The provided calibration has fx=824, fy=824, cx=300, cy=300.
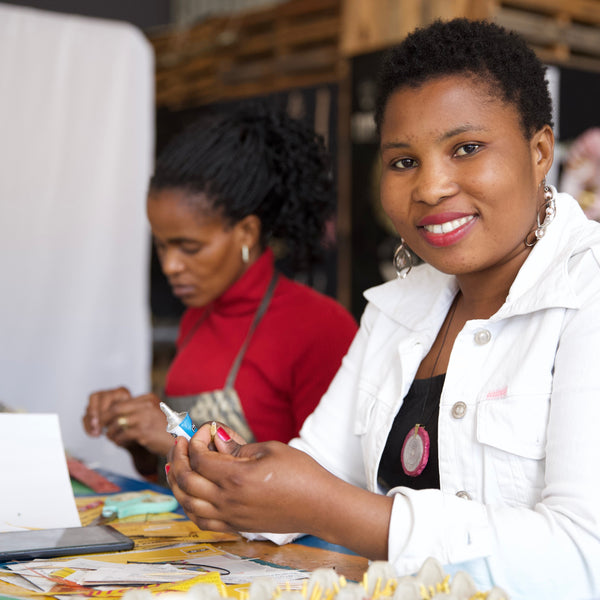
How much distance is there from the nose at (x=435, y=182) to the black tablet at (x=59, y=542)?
667 millimetres

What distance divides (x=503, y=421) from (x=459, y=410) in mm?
86

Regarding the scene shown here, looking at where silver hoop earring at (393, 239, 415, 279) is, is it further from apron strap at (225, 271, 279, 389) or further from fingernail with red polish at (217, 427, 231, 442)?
apron strap at (225, 271, 279, 389)

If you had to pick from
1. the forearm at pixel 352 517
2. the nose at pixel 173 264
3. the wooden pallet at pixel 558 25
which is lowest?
the forearm at pixel 352 517

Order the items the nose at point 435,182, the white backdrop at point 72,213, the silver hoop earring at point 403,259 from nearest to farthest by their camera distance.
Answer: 1. the nose at point 435,182
2. the silver hoop earring at point 403,259
3. the white backdrop at point 72,213

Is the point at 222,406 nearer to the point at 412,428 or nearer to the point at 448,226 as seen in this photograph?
the point at 412,428

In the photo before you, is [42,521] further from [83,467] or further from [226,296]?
[226,296]

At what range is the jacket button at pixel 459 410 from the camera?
1206mm

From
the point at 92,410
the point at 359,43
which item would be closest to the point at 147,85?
the point at 359,43

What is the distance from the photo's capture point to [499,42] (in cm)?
123

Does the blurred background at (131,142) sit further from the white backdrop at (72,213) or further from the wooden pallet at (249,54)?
the wooden pallet at (249,54)

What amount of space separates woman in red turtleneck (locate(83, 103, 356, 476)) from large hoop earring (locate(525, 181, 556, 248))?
847mm

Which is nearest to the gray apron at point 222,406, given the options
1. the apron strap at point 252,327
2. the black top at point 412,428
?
the apron strap at point 252,327

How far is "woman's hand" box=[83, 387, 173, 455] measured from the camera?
191cm

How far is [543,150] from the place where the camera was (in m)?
1.25
